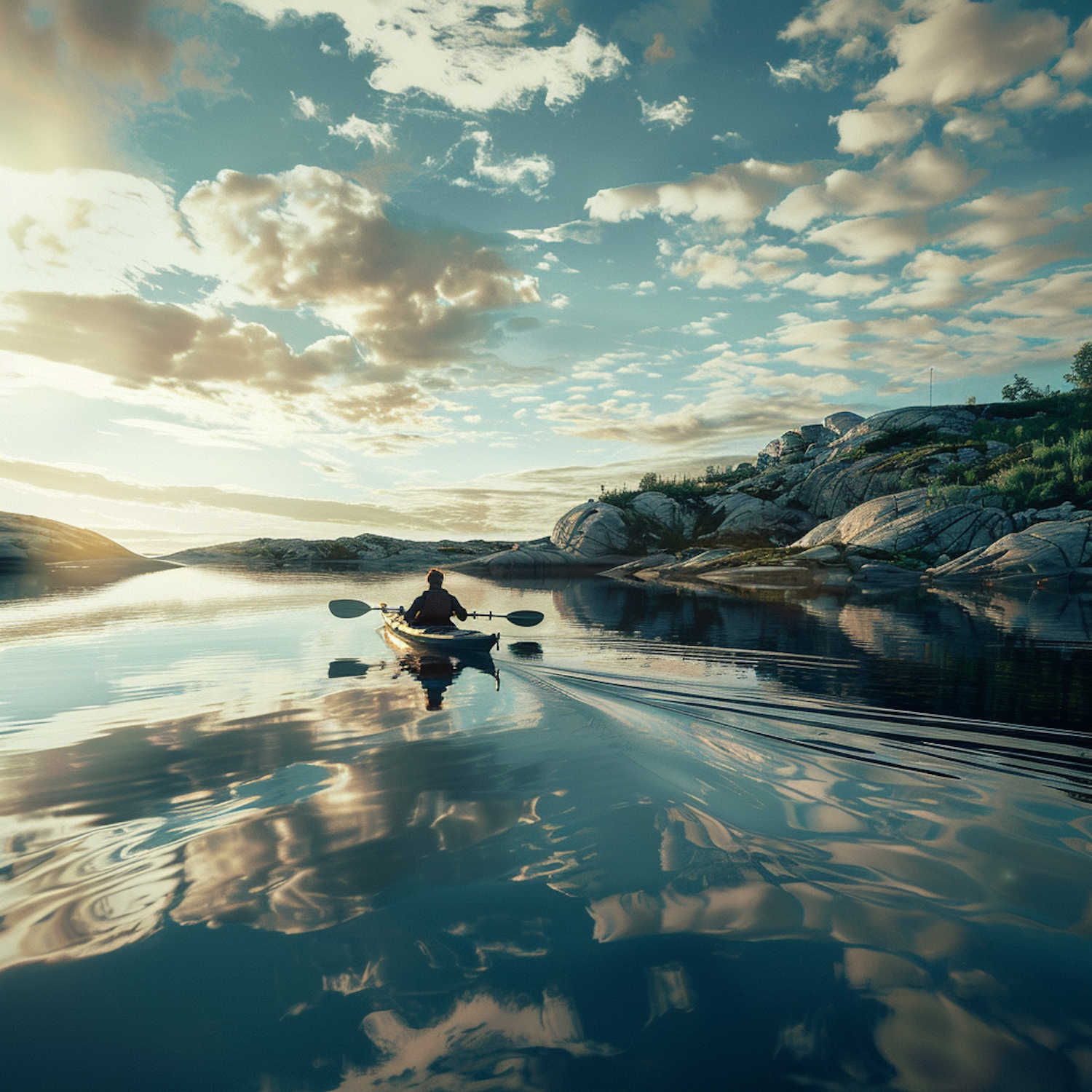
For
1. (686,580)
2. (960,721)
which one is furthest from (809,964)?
(686,580)

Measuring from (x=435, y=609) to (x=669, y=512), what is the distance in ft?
186

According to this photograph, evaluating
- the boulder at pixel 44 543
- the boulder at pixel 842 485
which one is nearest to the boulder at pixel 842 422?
the boulder at pixel 842 485

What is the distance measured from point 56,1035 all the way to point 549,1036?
281 centimetres

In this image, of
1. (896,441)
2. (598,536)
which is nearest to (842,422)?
(896,441)

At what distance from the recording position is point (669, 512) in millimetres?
69375

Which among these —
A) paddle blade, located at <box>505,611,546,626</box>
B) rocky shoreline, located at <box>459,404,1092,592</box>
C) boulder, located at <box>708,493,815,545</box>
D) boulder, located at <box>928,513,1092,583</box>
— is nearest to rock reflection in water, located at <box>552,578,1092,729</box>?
boulder, located at <box>928,513,1092,583</box>

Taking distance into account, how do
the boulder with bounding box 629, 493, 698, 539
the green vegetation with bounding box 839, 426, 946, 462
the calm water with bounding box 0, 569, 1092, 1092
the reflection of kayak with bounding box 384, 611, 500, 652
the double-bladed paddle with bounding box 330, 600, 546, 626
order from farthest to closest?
1. the boulder with bounding box 629, 493, 698, 539
2. the green vegetation with bounding box 839, 426, 946, 462
3. the double-bladed paddle with bounding box 330, 600, 546, 626
4. the reflection of kayak with bounding box 384, 611, 500, 652
5. the calm water with bounding box 0, 569, 1092, 1092

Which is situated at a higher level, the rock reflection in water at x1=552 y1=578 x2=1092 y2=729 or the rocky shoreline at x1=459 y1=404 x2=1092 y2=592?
the rocky shoreline at x1=459 y1=404 x2=1092 y2=592

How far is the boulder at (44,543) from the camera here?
231ft

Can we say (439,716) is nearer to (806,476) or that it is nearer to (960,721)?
(960,721)

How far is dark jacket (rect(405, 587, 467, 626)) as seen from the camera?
16047 mm

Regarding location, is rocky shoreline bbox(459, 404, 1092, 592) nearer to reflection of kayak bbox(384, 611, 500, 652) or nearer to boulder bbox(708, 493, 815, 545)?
boulder bbox(708, 493, 815, 545)

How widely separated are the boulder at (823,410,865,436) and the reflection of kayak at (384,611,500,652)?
252ft

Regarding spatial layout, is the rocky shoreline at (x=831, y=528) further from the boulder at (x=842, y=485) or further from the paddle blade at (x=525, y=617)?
the paddle blade at (x=525, y=617)
